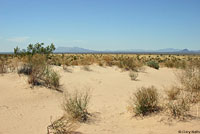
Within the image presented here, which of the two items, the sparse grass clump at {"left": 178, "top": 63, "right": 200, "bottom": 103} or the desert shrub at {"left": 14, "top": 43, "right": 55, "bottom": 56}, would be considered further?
the desert shrub at {"left": 14, "top": 43, "right": 55, "bottom": 56}

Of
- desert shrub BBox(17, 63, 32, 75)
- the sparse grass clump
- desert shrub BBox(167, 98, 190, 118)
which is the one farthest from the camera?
desert shrub BBox(17, 63, 32, 75)

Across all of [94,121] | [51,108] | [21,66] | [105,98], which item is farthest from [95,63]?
[94,121]

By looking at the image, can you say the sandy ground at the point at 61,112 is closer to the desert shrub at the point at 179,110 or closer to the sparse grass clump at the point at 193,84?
the desert shrub at the point at 179,110

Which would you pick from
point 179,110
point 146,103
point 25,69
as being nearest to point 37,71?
point 25,69

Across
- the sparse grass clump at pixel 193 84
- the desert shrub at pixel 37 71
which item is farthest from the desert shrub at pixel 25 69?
the sparse grass clump at pixel 193 84

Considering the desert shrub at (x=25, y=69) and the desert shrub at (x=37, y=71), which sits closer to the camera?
the desert shrub at (x=37, y=71)

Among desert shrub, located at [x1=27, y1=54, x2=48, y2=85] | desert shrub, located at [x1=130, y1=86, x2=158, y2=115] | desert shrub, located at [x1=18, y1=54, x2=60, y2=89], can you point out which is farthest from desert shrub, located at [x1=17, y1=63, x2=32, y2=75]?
desert shrub, located at [x1=130, y1=86, x2=158, y2=115]

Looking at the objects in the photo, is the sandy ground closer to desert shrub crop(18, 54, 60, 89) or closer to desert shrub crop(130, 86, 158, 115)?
desert shrub crop(130, 86, 158, 115)

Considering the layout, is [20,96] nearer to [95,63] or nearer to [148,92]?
[148,92]

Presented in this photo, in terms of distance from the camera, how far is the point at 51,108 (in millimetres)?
7852

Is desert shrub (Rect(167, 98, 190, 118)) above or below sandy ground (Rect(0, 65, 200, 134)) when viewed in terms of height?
above

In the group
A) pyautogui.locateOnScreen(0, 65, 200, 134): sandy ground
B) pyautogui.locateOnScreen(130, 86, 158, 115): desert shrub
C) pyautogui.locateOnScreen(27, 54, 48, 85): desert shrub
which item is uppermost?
pyautogui.locateOnScreen(27, 54, 48, 85): desert shrub

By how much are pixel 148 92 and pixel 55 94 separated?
5.10 m

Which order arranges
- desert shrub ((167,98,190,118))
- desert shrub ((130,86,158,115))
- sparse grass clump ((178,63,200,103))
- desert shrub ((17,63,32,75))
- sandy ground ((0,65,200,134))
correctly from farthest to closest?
desert shrub ((17,63,32,75))
sparse grass clump ((178,63,200,103))
desert shrub ((130,86,158,115))
desert shrub ((167,98,190,118))
sandy ground ((0,65,200,134))
